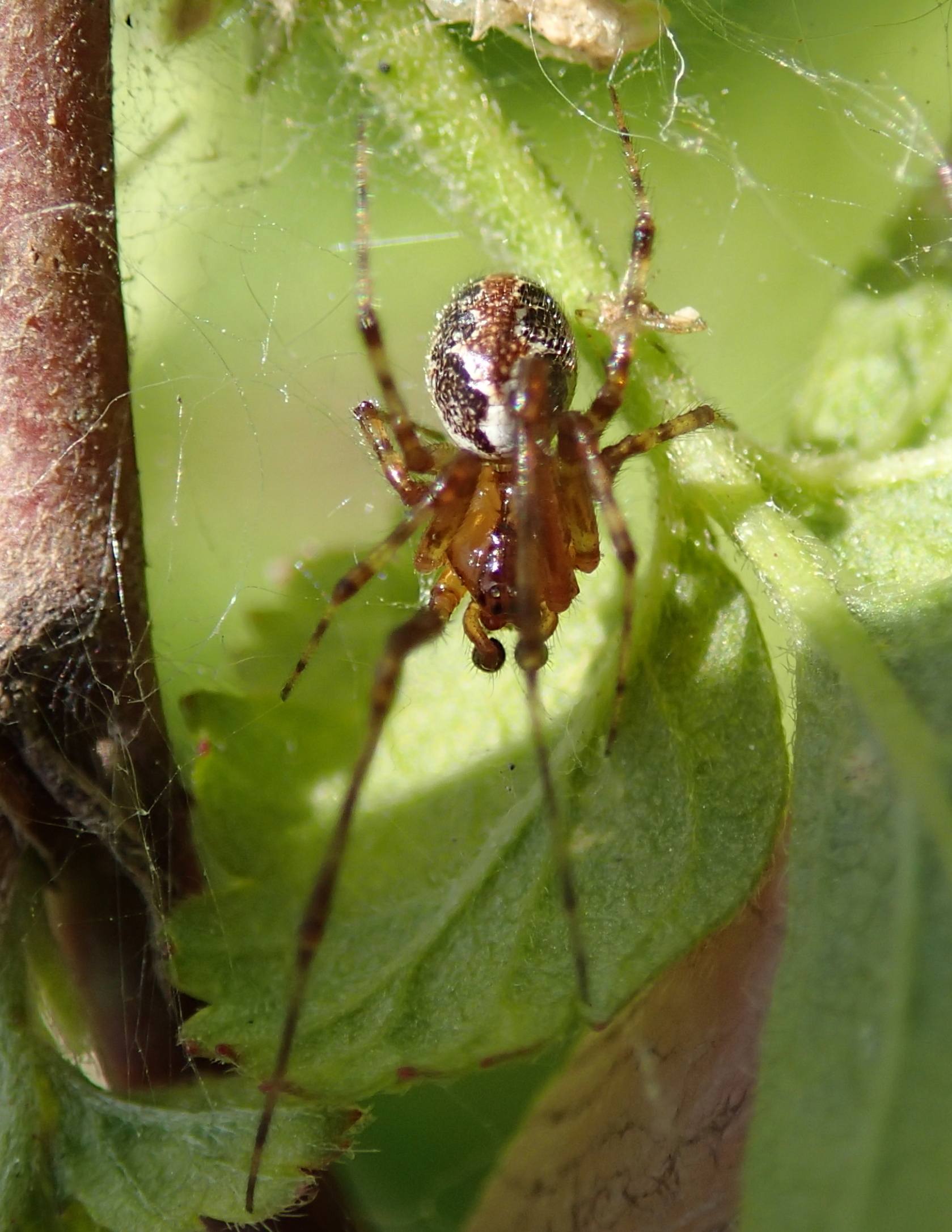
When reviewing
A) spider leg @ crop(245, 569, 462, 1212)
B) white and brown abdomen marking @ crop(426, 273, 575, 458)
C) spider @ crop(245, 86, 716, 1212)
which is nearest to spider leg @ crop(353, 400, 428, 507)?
spider @ crop(245, 86, 716, 1212)

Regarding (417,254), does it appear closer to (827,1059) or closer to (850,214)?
(850,214)

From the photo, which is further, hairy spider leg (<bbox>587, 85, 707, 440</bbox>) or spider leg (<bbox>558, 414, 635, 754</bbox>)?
hairy spider leg (<bbox>587, 85, 707, 440</bbox>)

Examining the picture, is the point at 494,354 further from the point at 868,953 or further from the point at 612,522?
the point at 868,953

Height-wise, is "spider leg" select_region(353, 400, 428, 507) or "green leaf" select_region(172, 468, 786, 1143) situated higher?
"spider leg" select_region(353, 400, 428, 507)

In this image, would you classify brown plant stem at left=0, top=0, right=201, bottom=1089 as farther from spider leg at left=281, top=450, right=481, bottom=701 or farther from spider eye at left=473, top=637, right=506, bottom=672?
spider eye at left=473, top=637, right=506, bottom=672

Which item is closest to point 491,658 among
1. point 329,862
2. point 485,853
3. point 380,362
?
point 485,853

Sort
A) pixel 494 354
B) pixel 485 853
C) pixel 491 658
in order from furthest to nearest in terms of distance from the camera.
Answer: pixel 494 354, pixel 491 658, pixel 485 853

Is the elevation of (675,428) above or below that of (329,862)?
above
